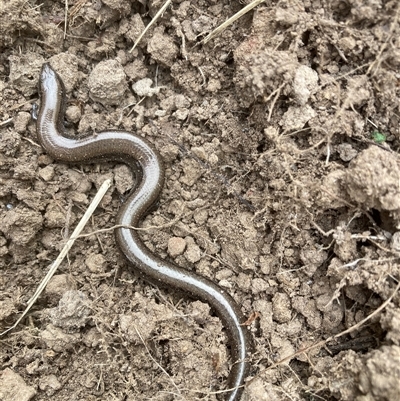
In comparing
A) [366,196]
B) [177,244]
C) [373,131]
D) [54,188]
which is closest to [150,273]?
[177,244]

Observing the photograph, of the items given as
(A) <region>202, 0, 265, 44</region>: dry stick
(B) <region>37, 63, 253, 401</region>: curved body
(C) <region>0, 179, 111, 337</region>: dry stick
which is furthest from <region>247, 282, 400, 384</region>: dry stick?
(A) <region>202, 0, 265, 44</region>: dry stick

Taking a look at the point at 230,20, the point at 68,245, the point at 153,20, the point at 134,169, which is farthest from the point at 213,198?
the point at 153,20

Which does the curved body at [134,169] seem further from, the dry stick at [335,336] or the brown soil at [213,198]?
the dry stick at [335,336]

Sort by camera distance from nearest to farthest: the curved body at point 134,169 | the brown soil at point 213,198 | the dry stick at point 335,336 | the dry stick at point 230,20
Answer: the dry stick at point 335,336 → the brown soil at point 213,198 → the dry stick at point 230,20 → the curved body at point 134,169

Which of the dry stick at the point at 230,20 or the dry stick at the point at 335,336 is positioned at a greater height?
the dry stick at the point at 230,20

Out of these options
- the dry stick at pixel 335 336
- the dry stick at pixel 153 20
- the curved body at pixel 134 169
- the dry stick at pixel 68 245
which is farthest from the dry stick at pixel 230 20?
the dry stick at pixel 335 336

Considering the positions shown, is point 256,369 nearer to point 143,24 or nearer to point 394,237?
point 394,237

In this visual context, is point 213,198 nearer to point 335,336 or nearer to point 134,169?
point 134,169
